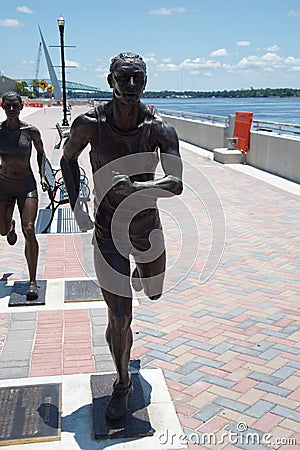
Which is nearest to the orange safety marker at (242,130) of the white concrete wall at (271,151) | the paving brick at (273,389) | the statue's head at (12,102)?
the white concrete wall at (271,151)

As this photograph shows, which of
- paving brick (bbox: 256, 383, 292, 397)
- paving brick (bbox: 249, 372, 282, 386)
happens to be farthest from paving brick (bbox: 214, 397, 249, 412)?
paving brick (bbox: 249, 372, 282, 386)

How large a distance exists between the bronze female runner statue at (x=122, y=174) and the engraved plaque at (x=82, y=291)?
230 cm

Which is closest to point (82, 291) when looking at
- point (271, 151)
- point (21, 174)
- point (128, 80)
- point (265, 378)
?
point (21, 174)

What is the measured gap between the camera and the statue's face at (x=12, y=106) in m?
5.04

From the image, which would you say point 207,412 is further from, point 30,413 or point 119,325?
point 30,413

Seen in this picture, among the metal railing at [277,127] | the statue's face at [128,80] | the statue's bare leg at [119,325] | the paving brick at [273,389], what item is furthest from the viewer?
the metal railing at [277,127]

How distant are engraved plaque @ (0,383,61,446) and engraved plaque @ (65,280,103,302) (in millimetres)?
1783

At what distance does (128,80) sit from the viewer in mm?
2895

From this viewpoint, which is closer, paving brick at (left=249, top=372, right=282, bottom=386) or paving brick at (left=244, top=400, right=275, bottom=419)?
paving brick at (left=244, top=400, right=275, bottom=419)

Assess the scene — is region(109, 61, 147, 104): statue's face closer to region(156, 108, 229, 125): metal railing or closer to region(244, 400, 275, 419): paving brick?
region(244, 400, 275, 419): paving brick

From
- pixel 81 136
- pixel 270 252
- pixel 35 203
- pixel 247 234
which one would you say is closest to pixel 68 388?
pixel 81 136

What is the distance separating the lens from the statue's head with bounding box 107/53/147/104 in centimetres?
289

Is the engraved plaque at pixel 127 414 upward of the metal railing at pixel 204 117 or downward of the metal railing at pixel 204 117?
downward

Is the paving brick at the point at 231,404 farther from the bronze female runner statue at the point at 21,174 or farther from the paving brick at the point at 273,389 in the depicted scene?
the bronze female runner statue at the point at 21,174
